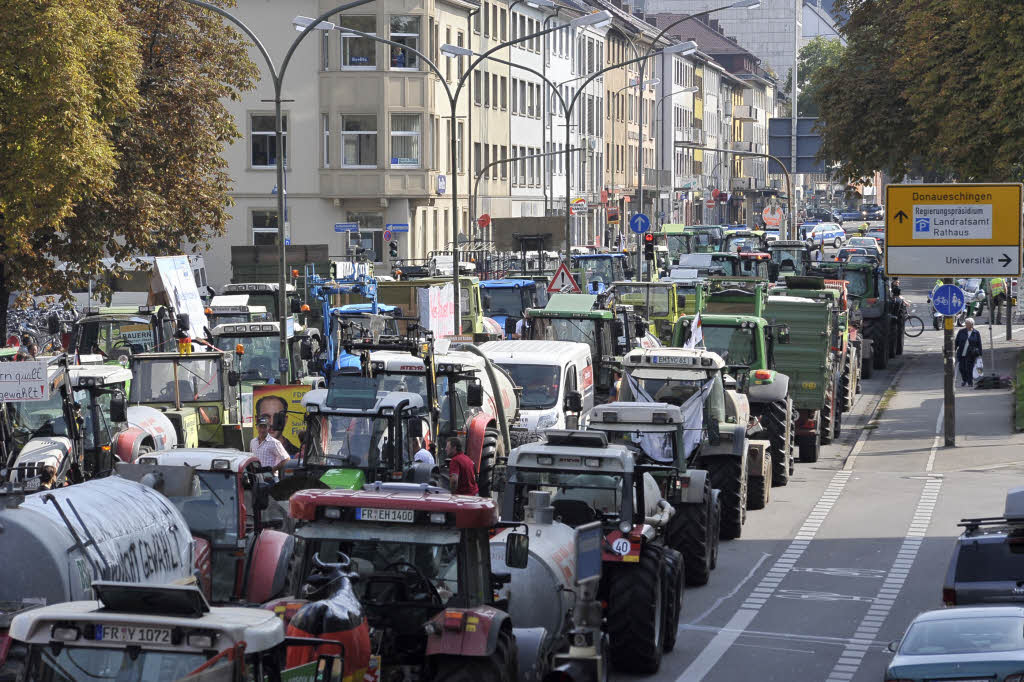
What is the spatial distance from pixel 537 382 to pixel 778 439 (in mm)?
4058

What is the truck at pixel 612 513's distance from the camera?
45.2ft

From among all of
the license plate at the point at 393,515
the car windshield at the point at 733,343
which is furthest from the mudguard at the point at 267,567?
the car windshield at the point at 733,343

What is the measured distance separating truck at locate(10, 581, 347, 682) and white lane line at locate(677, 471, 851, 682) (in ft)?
25.2

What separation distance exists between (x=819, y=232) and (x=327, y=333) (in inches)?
Result: 2310

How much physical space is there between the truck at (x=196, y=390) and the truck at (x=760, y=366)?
7.28 m

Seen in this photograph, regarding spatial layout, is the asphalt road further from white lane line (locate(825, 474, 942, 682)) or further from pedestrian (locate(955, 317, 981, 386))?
pedestrian (locate(955, 317, 981, 386))

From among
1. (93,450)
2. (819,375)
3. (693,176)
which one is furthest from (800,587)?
(693,176)

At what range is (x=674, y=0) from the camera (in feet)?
509

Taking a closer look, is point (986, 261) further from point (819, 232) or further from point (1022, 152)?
point (819, 232)

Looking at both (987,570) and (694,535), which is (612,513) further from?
(694,535)

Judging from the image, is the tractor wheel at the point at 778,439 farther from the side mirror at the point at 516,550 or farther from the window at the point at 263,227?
the window at the point at 263,227

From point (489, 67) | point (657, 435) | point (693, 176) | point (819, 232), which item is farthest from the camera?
A: point (693, 176)

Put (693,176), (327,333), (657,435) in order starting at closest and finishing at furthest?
(657,435) → (327,333) → (693,176)

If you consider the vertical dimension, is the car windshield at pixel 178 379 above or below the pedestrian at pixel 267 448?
above
